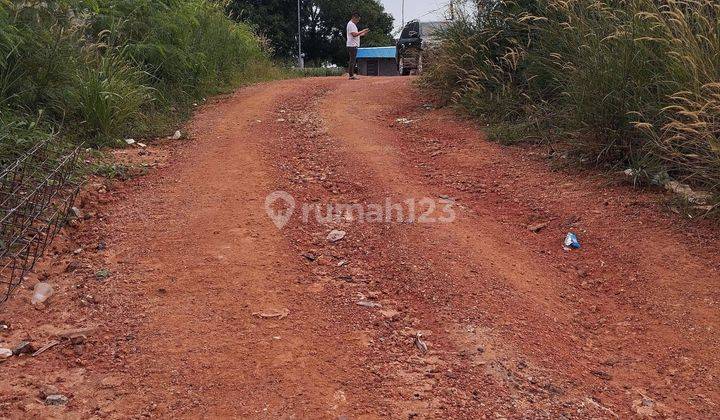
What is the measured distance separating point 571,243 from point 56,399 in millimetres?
2771

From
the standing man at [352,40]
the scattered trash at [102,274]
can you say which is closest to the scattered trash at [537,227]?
the scattered trash at [102,274]

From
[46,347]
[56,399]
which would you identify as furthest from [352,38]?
[56,399]

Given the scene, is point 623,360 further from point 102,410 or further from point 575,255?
point 102,410

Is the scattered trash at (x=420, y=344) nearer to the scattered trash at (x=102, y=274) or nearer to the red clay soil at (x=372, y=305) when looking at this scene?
the red clay soil at (x=372, y=305)

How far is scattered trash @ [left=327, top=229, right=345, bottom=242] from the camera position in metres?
3.70

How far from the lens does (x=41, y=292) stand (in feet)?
9.86

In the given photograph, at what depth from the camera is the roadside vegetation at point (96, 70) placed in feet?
16.4

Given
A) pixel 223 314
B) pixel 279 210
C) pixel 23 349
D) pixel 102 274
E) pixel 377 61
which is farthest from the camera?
pixel 377 61

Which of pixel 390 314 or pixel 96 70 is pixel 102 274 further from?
pixel 96 70

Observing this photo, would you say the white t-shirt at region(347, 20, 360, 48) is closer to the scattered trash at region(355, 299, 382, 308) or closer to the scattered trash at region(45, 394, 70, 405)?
the scattered trash at region(355, 299, 382, 308)

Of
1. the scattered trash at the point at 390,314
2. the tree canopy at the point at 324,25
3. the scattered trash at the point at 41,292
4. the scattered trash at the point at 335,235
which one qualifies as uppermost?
the tree canopy at the point at 324,25

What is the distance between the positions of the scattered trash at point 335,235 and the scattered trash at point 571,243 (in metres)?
1.31

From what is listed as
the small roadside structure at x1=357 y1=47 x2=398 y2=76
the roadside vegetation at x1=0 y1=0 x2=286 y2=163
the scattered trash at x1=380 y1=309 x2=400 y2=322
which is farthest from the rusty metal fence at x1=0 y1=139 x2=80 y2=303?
the small roadside structure at x1=357 y1=47 x2=398 y2=76

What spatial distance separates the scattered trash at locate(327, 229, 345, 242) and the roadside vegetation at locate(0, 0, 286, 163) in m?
2.09
